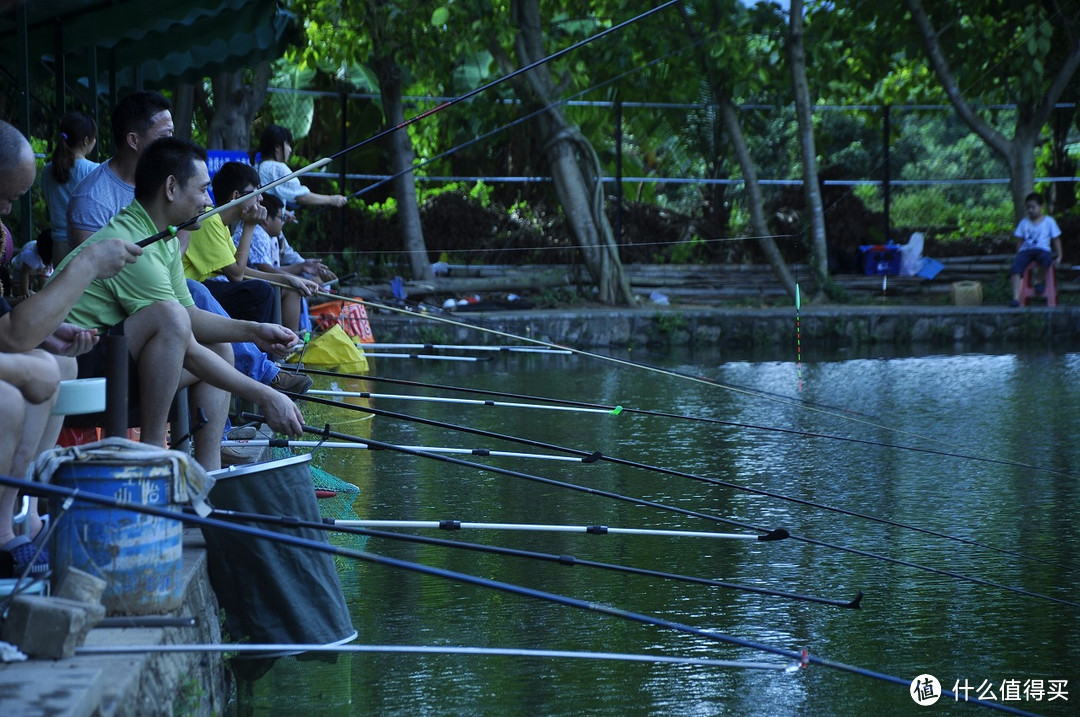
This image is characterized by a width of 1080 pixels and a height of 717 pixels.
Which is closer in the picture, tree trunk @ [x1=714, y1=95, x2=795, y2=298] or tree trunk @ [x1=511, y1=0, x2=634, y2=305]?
tree trunk @ [x1=511, y1=0, x2=634, y2=305]

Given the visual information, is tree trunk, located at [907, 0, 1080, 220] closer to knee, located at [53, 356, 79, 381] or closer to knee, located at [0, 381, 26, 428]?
knee, located at [53, 356, 79, 381]

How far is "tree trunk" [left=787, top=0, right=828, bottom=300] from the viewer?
13828 millimetres

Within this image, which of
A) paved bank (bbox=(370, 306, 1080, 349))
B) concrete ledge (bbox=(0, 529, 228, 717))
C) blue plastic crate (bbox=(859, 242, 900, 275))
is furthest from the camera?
blue plastic crate (bbox=(859, 242, 900, 275))

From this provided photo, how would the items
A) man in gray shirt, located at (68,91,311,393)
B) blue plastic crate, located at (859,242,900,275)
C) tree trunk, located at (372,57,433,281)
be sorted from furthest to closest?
blue plastic crate, located at (859,242,900,275), tree trunk, located at (372,57,433,281), man in gray shirt, located at (68,91,311,393)

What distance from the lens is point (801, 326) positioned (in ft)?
42.2

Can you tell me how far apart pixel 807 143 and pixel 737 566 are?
33.8 ft

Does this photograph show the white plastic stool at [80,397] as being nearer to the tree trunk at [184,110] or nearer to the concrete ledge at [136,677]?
the concrete ledge at [136,677]

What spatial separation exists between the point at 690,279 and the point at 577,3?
3.12 metres

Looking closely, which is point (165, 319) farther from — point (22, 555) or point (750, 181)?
point (750, 181)

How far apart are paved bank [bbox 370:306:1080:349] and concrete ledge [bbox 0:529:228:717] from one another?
876 cm

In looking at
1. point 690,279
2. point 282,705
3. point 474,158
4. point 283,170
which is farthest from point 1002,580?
point 474,158

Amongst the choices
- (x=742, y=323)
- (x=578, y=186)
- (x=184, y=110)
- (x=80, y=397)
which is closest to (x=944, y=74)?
(x=742, y=323)

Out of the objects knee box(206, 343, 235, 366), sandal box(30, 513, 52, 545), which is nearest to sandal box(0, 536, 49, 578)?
sandal box(30, 513, 52, 545)

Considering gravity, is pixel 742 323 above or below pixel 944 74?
below
